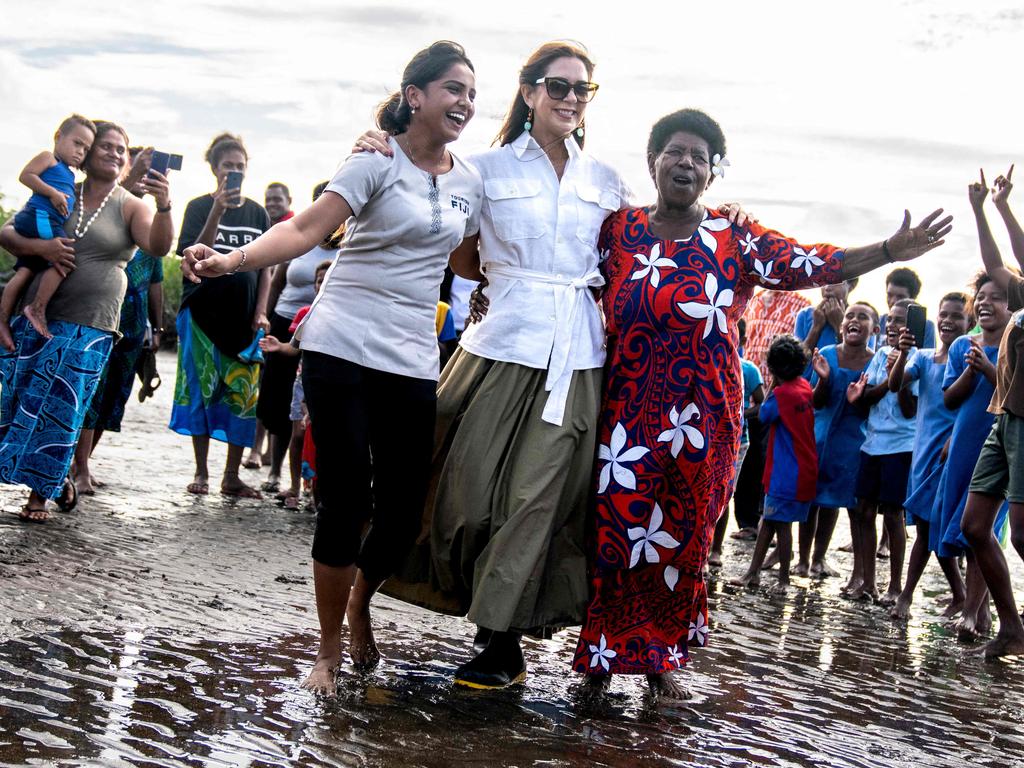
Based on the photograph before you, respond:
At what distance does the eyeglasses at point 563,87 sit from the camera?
4789 millimetres

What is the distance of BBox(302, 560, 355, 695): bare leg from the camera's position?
431 centimetres

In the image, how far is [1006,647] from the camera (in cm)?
623

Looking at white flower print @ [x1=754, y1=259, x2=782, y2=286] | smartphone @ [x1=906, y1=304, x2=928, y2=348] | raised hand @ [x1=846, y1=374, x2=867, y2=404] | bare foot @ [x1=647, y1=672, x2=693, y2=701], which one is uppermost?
smartphone @ [x1=906, y1=304, x2=928, y2=348]

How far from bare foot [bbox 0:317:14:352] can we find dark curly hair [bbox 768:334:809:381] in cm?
446

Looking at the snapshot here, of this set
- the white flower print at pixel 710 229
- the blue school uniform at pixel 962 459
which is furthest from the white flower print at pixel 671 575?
the blue school uniform at pixel 962 459

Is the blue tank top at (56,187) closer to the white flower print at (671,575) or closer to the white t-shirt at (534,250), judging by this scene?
the white t-shirt at (534,250)

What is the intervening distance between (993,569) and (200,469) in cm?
544

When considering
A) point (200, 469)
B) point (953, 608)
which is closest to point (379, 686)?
point (953, 608)

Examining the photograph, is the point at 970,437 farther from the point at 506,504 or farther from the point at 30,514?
the point at 30,514

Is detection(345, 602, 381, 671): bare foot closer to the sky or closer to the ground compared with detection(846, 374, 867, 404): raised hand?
closer to the ground

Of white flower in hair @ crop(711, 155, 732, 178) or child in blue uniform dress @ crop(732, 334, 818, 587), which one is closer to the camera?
white flower in hair @ crop(711, 155, 732, 178)

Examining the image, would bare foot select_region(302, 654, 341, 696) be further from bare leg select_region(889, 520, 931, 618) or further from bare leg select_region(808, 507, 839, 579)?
bare leg select_region(808, 507, 839, 579)

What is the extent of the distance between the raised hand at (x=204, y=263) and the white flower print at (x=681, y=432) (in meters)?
1.68

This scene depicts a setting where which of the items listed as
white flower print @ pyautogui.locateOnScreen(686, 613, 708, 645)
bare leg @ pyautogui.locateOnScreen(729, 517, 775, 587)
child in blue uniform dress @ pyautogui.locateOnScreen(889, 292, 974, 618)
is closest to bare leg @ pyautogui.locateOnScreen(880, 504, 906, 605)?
child in blue uniform dress @ pyautogui.locateOnScreen(889, 292, 974, 618)
